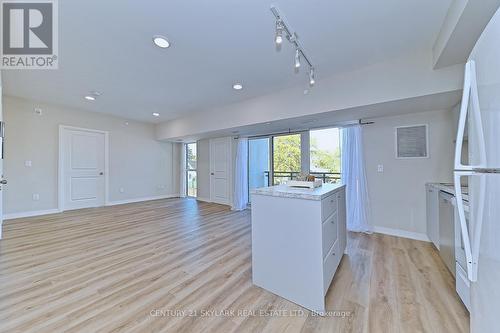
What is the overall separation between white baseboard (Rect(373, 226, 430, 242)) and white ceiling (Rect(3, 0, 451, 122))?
262 cm

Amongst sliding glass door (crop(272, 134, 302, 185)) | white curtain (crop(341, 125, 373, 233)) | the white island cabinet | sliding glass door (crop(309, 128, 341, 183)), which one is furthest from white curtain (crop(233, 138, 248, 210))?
the white island cabinet

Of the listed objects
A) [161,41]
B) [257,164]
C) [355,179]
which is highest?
[161,41]

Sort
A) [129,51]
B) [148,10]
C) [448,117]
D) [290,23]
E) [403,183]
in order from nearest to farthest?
[148,10] → [290,23] → [129,51] → [448,117] → [403,183]

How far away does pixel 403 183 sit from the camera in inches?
135

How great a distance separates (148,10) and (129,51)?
0.86 meters

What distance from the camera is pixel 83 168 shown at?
5383mm

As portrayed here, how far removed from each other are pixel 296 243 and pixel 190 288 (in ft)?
3.54

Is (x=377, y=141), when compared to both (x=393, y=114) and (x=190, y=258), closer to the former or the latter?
(x=393, y=114)

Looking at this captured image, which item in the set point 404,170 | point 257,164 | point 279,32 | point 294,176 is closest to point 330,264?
point 279,32

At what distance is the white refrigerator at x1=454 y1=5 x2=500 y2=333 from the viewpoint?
2.45 feet

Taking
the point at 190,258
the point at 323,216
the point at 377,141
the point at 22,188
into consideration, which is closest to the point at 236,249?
the point at 190,258

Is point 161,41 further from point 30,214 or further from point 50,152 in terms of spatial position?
point 30,214

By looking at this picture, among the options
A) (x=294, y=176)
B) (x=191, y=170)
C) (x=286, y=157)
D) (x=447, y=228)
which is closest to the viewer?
(x=447, y=228)

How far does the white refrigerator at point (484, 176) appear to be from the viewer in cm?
75
